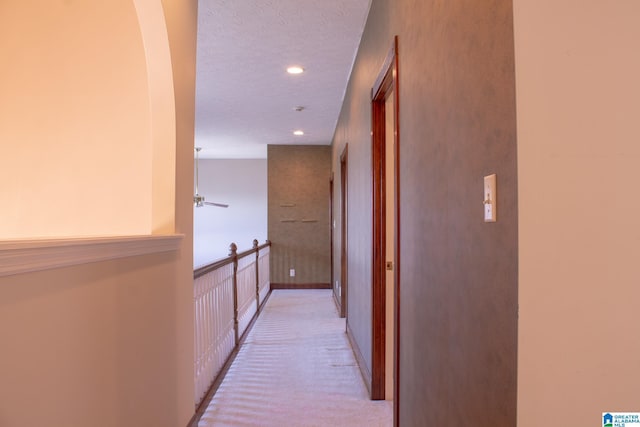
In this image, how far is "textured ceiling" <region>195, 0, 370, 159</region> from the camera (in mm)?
2869

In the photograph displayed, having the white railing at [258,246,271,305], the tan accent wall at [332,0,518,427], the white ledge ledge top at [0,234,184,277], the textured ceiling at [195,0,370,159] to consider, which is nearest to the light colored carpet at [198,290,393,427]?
the tan accent wall at [332,0,518,427]

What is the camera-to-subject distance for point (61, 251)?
3.30 feet

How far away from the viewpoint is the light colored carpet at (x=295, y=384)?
2.66 m

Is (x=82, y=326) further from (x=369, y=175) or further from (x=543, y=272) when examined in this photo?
(x=369, y=175)

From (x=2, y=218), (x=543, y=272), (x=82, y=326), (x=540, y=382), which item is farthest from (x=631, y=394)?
(x=2, y=218)

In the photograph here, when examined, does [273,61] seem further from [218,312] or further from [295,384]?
[295,384]

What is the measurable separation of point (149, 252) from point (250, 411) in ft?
5.13

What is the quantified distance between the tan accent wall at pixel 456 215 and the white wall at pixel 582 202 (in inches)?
1.8

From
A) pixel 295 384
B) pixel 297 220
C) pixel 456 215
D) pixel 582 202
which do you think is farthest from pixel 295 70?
pixel 297 220

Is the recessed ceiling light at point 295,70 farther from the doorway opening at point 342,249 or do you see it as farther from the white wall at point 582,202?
the white wall at point 582,202
